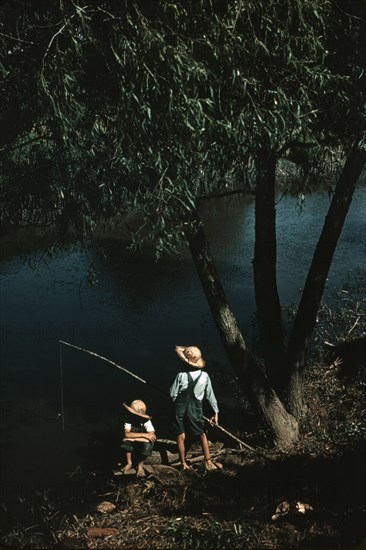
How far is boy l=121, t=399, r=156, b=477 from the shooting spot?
900 cm

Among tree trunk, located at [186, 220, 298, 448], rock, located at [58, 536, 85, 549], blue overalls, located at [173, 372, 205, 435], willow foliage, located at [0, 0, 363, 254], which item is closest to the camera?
rock, located at [58, 536, 85, 549]

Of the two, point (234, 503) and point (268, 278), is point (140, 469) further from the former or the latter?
point (268, 278)

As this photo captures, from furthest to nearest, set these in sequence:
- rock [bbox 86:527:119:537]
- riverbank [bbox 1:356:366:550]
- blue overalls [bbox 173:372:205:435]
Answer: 1. blue overalls [bbox 173:372:205:435]
2. rock [bbox 86:527:119:537]
3. riverbank [bbox 1:356:366:550]

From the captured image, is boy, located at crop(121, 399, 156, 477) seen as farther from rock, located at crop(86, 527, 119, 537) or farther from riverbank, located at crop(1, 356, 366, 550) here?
rock, located at crop(86, 527, 119, 537)

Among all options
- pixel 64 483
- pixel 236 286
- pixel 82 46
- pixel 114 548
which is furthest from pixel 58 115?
pixel 236 286

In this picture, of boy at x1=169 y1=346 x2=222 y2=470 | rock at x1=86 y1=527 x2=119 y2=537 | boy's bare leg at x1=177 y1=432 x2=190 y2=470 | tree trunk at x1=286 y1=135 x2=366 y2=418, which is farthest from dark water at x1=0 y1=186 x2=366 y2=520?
rock at x1=86 y1=527 x2=119 y2=537

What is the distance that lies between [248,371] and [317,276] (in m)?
1.66

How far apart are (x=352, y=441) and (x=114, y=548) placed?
3.72 meters

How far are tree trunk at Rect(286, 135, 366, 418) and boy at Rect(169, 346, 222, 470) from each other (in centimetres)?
160

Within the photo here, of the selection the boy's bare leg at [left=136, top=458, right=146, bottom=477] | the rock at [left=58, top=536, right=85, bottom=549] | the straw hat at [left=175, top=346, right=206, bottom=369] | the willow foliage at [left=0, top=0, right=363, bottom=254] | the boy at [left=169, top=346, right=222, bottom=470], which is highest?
the willow foliage at [left=0, top=0, right=363, bottom=254]

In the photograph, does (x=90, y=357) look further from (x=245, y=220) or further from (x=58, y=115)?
(x=245, y=220)

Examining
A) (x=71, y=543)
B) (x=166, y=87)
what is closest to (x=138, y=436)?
(x=71, y=543)

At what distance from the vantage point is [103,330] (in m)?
15.9

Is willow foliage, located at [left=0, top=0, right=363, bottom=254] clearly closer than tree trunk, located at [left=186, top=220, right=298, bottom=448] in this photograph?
Yes
